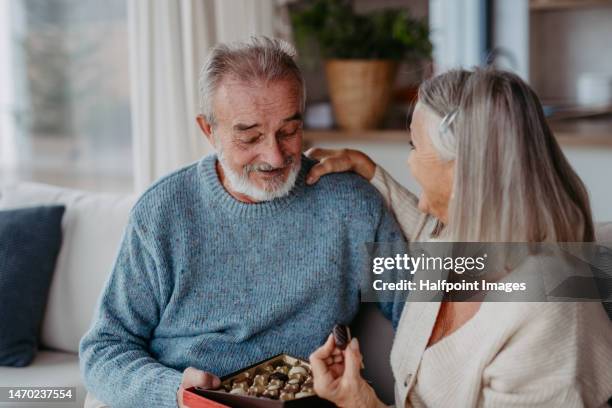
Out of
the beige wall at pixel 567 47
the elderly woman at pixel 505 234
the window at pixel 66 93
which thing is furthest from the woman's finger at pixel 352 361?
the beige wall at pixel 567 47

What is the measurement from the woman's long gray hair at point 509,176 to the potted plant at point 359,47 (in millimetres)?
1849

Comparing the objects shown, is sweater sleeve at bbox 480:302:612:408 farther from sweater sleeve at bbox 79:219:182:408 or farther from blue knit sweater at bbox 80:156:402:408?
sweater sleeve at bbox 79:219:182:408

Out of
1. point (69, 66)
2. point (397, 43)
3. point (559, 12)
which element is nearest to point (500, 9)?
point (559, 12)

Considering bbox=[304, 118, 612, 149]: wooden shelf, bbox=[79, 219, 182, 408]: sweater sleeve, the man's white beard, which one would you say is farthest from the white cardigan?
bbox=[304, 118, 612, 149]: wooden shelf

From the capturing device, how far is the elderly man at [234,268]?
1771mm

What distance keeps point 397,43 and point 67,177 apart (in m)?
1.49

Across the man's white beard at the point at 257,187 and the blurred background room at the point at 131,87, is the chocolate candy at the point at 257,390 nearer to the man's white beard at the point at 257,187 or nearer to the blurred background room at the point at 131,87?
the man's white beard at the point at 257,187

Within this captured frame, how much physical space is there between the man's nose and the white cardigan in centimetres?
49

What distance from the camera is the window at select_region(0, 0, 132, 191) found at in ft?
11.1

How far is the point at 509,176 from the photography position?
1362 mm

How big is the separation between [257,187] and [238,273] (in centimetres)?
20

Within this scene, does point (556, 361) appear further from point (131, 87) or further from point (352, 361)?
point (131, 87)

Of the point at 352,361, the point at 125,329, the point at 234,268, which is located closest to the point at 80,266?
the point at 125,329

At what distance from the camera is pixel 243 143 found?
5.57 feet
